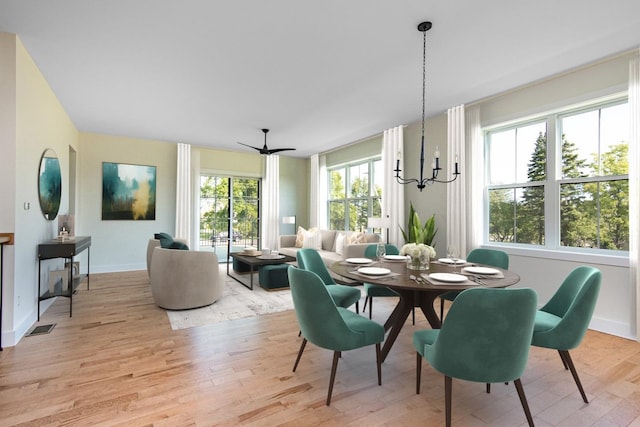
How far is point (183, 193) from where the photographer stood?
670 cm

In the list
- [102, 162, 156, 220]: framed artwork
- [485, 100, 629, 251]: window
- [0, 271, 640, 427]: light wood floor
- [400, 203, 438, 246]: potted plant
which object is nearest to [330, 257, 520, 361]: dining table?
[0, 271, 640, 427]: light wood floor

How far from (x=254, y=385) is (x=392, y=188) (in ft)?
13.3

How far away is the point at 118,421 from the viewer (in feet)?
5.72

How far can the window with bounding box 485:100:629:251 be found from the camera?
3209 mm

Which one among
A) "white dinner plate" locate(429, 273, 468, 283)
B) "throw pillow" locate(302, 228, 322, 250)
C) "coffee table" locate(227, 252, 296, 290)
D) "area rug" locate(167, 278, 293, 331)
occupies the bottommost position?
"area rug" locate(167, 278, 293, 331)

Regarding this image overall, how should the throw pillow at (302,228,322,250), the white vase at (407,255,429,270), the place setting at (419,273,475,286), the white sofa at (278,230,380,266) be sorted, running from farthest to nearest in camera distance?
the throw pillow at (302,228,322,250) < the white sofa at (278,230,380,266) < the white vase at (407,255,429,270) < the place setting at (419,273,475,286)

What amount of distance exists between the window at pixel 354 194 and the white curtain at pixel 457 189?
160 cm

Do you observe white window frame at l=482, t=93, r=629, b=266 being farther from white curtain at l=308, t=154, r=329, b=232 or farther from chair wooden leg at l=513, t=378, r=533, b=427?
white curtain at l=308, t=154, r=329, b=232

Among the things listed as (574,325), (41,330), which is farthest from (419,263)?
(41,330)

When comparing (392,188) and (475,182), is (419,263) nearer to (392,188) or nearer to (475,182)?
(475,182)

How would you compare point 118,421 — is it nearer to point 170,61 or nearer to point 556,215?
point 170,61

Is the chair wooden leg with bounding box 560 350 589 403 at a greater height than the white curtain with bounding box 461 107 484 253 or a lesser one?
lesser

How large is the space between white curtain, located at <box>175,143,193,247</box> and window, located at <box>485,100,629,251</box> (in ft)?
18.8

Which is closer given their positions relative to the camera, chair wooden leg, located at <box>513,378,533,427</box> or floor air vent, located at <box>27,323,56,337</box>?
chair wooden leg, located at <box>513,378,533,427</box>
